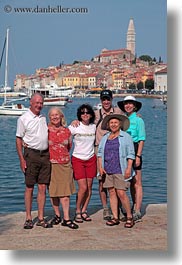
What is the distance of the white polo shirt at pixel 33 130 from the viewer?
4648 millimetres

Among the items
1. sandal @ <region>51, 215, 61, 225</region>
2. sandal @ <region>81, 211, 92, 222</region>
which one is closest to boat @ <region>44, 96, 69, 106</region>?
sandal @ <region>81, 211, 92, 222</region>

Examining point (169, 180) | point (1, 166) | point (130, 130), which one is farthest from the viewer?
point (1, 166)

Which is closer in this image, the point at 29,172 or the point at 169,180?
the point at 169,180

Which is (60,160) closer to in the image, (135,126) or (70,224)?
(70,224)

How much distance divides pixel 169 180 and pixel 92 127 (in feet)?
3.11

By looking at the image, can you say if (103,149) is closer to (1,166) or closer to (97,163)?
(97,163)

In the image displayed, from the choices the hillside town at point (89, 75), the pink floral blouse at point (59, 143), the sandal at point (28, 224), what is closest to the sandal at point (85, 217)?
the sandal at point (28, 224)

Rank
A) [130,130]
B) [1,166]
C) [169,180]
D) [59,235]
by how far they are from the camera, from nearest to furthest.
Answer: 1. [169,180]
2. [59,235]
3. [130,130]
4. [1,166]

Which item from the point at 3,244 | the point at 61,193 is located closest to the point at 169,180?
the point at 61,193

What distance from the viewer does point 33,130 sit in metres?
4.66

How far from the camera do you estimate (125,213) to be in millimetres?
5250

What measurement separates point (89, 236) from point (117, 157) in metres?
0.71

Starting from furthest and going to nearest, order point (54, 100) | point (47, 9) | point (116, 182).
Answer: point (54, 100), point (116, 182), point (47, 9)

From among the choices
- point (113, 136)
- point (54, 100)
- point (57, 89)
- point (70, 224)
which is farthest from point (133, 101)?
point (54, 100)
